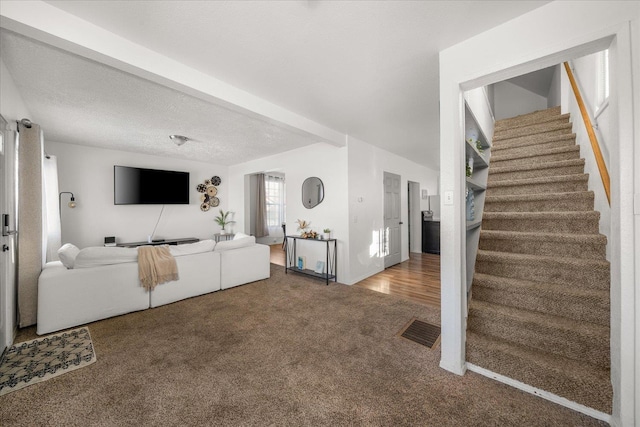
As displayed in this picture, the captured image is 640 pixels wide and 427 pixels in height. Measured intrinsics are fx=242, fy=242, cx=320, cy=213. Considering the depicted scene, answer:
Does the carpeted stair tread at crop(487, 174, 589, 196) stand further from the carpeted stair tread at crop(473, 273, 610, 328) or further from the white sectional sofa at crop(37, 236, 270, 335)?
the white sectional sofa at crop(37, 236, 270, 335)

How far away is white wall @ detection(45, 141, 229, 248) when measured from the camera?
177 inches

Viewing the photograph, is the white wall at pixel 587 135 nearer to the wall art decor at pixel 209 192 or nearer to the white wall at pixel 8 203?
the white wall at pixel 8 203

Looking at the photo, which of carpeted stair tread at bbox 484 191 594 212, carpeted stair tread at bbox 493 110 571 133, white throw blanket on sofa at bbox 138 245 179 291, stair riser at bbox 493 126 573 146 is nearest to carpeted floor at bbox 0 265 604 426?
white throw blanket on sofa at bbox 138 245 179 291

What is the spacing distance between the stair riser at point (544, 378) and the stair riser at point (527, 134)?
3285 mm

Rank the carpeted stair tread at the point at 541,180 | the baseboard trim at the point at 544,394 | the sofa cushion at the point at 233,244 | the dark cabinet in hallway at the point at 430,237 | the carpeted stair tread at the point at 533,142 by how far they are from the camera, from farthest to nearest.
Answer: the dark cabinet in hallway at the point at 430,237, the sofa cushion at the point at 233,244, the carpeted stair tread at the point at 533,142, the carpeted stair tread at the point at 541,180, the baseboard trim at the point at 544,394

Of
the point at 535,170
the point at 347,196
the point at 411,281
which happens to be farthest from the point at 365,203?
the point at 535,170

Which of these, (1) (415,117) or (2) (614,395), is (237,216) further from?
(2) (614,395)

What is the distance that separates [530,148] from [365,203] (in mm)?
2449

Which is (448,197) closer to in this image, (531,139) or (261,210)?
(531,139)

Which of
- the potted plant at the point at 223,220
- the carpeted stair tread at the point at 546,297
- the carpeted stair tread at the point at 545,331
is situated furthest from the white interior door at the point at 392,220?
the potted plant at the point at 223,220

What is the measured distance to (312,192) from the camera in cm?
452

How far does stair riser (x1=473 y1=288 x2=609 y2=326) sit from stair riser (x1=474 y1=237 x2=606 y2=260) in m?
0.48

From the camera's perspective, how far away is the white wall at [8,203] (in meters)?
2.01

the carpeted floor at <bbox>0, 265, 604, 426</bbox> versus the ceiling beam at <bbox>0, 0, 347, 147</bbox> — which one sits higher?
the ceiling beam at <bbox>0, 0, 347, 147</bbox>
